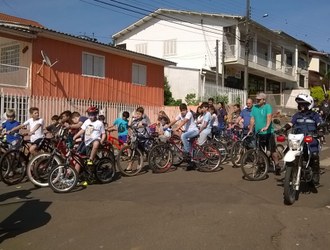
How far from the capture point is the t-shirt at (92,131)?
9039 millimetres

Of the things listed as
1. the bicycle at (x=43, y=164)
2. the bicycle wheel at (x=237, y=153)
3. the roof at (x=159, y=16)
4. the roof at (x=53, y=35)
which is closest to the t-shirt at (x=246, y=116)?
the bicycle wheel at (x=237, y=153)

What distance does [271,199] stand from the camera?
7.33 meters

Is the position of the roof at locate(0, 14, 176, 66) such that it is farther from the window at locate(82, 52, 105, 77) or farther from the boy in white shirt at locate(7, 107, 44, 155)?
the boy in white shirt at locate(7, 107, 44, 155)

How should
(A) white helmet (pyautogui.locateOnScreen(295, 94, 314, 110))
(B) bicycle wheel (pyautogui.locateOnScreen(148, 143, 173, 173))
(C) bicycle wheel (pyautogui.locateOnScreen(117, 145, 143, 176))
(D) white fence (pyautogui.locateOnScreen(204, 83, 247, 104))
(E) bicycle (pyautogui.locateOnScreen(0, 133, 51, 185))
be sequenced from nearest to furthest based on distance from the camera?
(A) white helmet (pyautogui.locateOnScreen(295, 94, 314, 110))
(E) bicycle (pyautogui.locateOnScreen(0, 133, 51, 185))
(C) bicycle wheel (pyautogui.locateOnScreen(117, 145, 143, 176))
(B) bicycle wheel (pyautogui.locateOnScreen(148, 143, 173, 173))
(D) white fence (pyautogui.locateOnScreen(204, 83, 247, 104))

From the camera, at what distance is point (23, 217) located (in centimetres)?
648

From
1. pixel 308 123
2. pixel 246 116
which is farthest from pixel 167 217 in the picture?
pixel 246 116

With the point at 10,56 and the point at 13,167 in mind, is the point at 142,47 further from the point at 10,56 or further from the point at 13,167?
the point at 13,167

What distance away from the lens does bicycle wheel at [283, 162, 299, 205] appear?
6.80 metres

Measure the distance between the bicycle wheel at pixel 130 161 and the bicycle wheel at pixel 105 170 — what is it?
0.47 m

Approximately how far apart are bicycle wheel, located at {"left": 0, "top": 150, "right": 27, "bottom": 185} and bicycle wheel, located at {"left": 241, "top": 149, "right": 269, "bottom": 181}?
473 centimetres

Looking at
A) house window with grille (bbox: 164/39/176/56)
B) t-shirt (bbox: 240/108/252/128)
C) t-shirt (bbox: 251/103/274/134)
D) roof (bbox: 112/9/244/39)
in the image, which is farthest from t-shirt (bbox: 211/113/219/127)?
house window with grille (bbox: 164/39/176/56)

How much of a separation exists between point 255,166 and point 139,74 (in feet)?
45.7

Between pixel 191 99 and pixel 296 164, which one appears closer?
pixel 296 164

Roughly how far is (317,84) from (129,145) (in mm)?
46521
